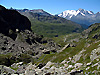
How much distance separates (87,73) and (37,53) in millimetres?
125441

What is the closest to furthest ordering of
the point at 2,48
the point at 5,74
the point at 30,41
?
1. the point at 5,74
2. the point at 2,48
3. the point at 30,41

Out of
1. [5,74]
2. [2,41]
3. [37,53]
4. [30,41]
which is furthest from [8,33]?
[5,74]

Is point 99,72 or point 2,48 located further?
point 2,48

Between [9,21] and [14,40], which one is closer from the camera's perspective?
[14,40]

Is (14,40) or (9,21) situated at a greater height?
(9,21)

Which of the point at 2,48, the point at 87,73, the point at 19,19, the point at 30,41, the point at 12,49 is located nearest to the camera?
the point at 87,73

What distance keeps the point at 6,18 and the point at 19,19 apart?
89.7ft

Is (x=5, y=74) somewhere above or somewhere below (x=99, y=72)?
above

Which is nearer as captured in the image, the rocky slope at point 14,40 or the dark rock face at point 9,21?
the rocky slope at point 14,40

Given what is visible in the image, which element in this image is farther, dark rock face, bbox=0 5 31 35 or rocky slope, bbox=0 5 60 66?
dark rock face, bbox=0 5 31 35

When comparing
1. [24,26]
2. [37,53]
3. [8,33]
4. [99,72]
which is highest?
[24,26]

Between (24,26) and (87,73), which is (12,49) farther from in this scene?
(87,73)

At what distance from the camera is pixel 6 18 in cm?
16775

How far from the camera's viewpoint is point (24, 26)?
655ft
